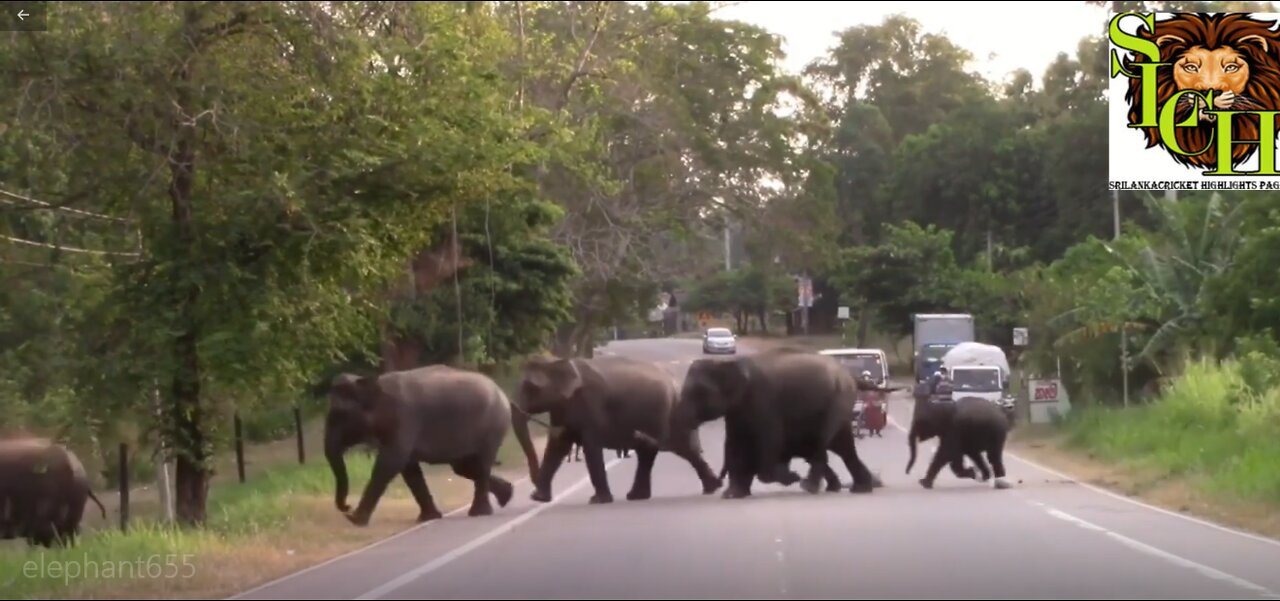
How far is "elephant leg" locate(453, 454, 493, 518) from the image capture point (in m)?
21.8

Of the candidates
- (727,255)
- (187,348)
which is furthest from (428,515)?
(727,255)

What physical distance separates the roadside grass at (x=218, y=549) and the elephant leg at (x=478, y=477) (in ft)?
2.94

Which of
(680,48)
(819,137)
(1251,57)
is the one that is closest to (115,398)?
(1251,57)

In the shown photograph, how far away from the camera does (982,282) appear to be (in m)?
57.3

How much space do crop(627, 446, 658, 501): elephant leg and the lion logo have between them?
8097 mm

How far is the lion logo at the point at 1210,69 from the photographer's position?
21688mm

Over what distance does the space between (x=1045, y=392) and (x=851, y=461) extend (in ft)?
56.0

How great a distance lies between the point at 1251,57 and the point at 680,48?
71.0 ft

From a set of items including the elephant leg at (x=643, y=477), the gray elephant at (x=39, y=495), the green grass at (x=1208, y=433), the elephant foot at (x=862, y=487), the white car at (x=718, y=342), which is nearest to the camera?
the green grass at (x=1208, y=433)

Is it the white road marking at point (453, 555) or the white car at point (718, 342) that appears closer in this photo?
the white road marking at point (453, 555)

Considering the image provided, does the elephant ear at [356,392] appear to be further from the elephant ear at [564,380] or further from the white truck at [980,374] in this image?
the white truck at [980,374]

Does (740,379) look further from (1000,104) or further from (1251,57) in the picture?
(1000,104)

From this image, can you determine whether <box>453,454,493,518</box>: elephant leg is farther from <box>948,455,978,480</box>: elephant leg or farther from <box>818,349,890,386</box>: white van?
<box>818,349,890,386</box>: white van

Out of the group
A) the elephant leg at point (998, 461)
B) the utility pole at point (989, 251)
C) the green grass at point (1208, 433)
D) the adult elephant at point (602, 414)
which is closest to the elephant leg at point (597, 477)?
the adult elephant at point (602, 414)
